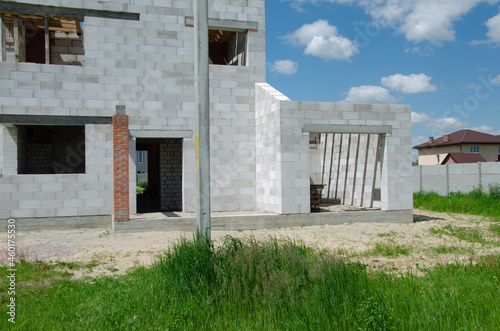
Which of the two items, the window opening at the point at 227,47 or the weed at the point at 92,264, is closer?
the weed at the point at 92,264

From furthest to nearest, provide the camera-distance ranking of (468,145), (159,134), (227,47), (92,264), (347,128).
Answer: (468,145)
(227,47)
(159,134)
(347,128)
(92,264)

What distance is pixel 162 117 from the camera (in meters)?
13.1

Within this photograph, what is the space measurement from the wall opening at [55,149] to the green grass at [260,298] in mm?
11193

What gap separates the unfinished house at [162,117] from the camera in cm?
1195

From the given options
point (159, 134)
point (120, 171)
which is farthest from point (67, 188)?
point (159, 134)

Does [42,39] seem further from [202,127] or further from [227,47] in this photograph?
[202,127]

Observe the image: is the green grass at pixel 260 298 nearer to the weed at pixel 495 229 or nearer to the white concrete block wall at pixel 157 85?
the weed at pixel 495 229

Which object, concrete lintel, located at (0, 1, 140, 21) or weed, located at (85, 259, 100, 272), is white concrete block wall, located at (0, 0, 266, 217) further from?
weed, located at (85, 259, 100, 272)

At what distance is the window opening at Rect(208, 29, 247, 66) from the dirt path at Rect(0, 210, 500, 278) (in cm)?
700

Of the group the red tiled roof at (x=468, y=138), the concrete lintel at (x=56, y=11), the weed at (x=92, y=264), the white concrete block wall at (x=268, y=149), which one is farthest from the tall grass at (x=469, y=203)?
the red tiled roof at (x=468, y=138)

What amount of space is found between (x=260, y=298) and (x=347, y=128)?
8762 mm

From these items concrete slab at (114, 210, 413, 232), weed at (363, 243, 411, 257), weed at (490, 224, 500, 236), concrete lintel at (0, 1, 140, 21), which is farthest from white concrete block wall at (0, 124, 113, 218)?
weed at (490, 224, 500, 236)

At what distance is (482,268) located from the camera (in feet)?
20.5

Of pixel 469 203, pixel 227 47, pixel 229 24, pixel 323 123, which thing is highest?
pixel 227 47
